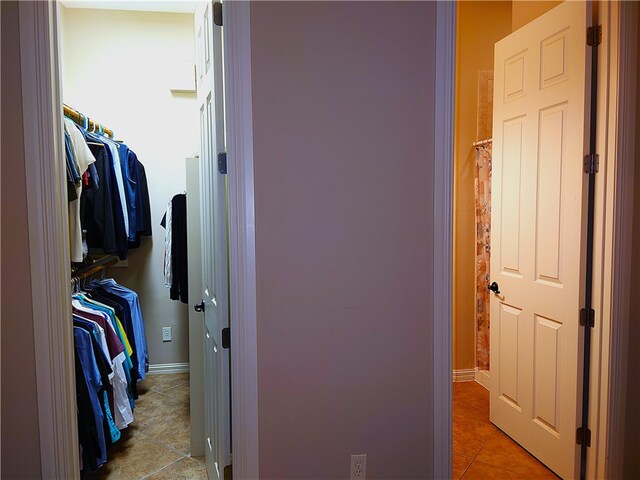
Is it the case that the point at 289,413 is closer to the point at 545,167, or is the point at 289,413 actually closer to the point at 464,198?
the point at 545,167

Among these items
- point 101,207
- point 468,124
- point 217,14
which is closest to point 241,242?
point 217,14

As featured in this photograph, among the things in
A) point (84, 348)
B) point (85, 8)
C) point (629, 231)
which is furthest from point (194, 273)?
point (85, 8)

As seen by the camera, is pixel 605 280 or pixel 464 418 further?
pixel 464 418

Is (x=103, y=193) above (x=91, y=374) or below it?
above

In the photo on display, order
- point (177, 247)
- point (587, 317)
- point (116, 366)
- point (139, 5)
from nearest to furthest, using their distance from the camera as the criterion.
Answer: point (587, 317), point (116, 366), point (177, 247), point (139, 5)

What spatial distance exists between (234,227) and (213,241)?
40 cm

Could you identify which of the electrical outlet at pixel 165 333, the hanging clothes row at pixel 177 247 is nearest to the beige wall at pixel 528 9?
the hanging clothes row at pixel 177 247

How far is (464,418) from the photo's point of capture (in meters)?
2.87

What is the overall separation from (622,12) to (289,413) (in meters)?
2.17

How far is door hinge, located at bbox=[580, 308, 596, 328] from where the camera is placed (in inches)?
76.8

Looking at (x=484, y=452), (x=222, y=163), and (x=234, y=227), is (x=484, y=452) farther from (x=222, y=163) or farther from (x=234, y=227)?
(x=222, y=163)

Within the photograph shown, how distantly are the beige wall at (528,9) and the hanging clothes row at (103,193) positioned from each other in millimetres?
2756

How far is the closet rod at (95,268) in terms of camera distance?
2771mm

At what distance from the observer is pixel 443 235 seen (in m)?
1.62
